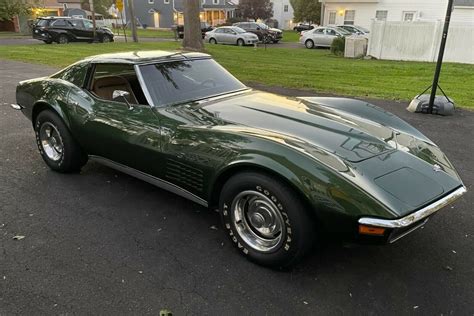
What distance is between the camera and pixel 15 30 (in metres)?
40.1

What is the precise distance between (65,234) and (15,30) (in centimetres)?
4468

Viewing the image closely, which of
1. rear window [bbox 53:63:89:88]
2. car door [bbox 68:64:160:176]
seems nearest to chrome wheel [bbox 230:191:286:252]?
car door [bbox 68:64:160:176]

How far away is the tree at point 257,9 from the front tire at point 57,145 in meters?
56.2

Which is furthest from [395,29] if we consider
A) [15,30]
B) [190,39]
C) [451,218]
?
[15,30]

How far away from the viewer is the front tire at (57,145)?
4312 millimetres

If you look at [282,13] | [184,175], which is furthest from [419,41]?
[282,13]

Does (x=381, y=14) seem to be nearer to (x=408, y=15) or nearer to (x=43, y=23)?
(x=408, y=15)

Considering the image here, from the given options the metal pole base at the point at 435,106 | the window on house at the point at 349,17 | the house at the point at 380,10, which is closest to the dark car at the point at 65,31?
the house at the point at 380,10

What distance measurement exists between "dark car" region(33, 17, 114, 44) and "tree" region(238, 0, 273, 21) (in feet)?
117

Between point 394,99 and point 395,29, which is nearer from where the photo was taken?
point 394,99

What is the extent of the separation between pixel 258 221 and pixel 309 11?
47.3m

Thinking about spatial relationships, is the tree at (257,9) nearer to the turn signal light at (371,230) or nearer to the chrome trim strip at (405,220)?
the chrome trim strip at (405,220)

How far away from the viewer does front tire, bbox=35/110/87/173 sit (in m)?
4.31

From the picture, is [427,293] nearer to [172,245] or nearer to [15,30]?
[172,245]
